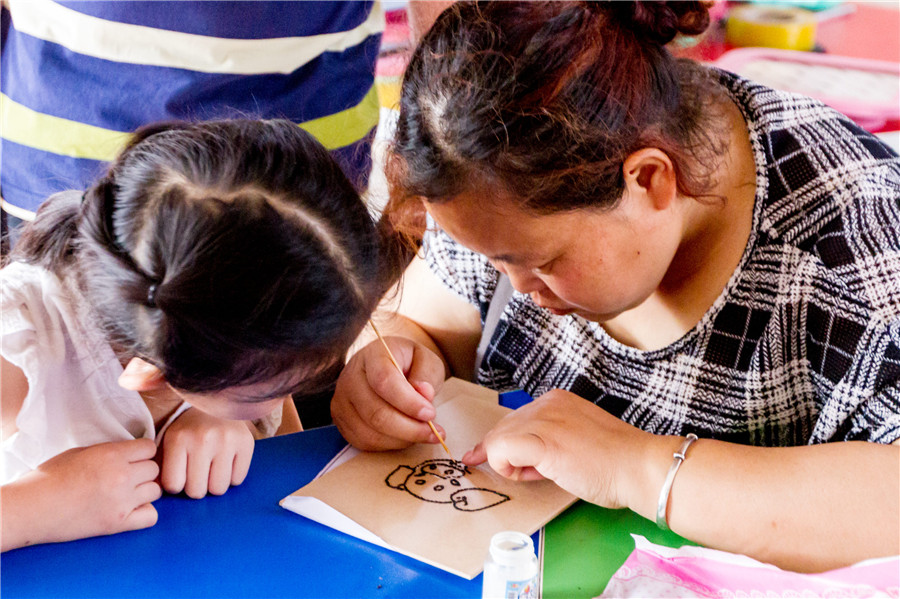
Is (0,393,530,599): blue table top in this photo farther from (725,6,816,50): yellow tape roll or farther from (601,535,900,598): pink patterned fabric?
(725,6,816,50): yellow tape roll

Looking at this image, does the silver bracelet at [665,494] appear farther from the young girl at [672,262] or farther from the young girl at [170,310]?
the young girl at [170,310]

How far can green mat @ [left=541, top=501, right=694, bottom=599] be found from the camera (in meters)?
0.83

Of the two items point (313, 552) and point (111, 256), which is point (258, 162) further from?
point (313, 552)

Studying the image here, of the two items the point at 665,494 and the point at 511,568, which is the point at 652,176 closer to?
the point at 665,494

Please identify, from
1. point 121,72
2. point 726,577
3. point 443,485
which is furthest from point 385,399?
point 121,72

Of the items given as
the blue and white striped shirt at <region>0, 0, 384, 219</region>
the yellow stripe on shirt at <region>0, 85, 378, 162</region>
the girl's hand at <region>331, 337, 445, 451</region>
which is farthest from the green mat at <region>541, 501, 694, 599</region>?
the yellow stripe on shirt at <region>0, 85, 378, 162</region>

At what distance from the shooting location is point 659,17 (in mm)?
905

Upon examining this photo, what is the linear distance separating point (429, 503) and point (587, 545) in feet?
0.61

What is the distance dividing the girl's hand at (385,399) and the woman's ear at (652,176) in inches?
14.9

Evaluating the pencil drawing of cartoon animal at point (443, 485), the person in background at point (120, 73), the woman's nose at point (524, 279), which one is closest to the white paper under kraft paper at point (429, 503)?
the pencil drawing of cartoon animal at point (443, 485)

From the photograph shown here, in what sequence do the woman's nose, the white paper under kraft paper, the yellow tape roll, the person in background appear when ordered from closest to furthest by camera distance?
the white paper under kraft paper → the woman's nose → the person in background → the yellow tape roll

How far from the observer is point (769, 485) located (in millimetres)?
879

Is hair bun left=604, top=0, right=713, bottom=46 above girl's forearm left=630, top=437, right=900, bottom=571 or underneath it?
above

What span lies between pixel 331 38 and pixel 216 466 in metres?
0.70
